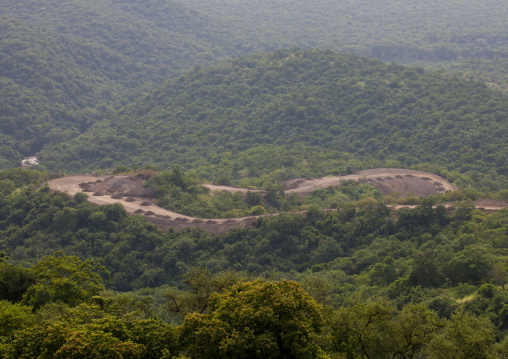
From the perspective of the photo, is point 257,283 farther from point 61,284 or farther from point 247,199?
point 247,199

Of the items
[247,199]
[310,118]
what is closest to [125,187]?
[247,199]

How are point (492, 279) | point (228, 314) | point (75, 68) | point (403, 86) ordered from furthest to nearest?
point (75, 68) < point (403, 86) < point (492, 279) < point (228, 314)

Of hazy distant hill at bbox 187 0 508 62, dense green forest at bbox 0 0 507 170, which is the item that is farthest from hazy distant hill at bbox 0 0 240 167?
hazy distant hill at bbox 187 0 508 62

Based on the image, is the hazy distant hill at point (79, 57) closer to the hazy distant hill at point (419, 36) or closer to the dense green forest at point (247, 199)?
the dense green forest at point (247, 199)

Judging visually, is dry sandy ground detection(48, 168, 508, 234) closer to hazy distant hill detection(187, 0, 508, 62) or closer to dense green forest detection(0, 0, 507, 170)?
dense green forest detection(0, 0, 507, 170)

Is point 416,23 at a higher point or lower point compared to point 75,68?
higher

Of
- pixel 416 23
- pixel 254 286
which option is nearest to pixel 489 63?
pixel 416 23

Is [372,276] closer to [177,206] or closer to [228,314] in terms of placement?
[228,314]
